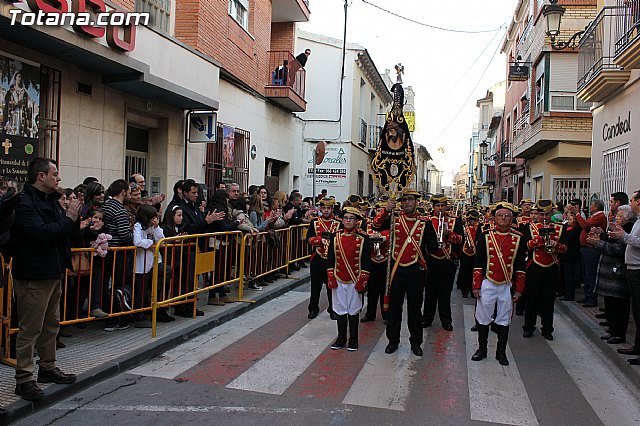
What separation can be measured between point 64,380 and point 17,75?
16.8 feet

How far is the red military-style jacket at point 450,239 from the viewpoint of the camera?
29.7 ft

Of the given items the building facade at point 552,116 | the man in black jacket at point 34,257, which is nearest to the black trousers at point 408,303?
the man in black jacket at point 34,257

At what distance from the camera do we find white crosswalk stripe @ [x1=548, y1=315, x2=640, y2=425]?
18.4 feet

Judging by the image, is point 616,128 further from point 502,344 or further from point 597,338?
point 502,344

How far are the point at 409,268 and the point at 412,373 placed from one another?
145 centimetres

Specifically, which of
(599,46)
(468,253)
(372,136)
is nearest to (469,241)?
(468,253)

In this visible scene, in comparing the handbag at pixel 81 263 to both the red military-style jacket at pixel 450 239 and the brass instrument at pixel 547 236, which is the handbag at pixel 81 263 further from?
the brass instrument at pixel 547 236

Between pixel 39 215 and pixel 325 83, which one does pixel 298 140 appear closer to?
pixel 325 83

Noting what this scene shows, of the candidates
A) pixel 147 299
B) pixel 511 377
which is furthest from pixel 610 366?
pixel 147 299

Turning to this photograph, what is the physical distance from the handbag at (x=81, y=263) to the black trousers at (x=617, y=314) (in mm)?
6530

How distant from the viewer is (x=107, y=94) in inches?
430

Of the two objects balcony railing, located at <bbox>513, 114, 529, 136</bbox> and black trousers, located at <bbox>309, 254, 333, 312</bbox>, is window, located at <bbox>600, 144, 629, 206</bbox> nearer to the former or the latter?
black trousers, located at <bbox>309, 254, 333, 312</bbox>

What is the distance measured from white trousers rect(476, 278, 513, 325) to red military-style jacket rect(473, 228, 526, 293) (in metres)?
0.08

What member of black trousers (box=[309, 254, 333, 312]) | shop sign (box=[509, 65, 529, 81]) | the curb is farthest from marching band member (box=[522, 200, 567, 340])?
shop sign (box=[509, 65, 529, 81])
